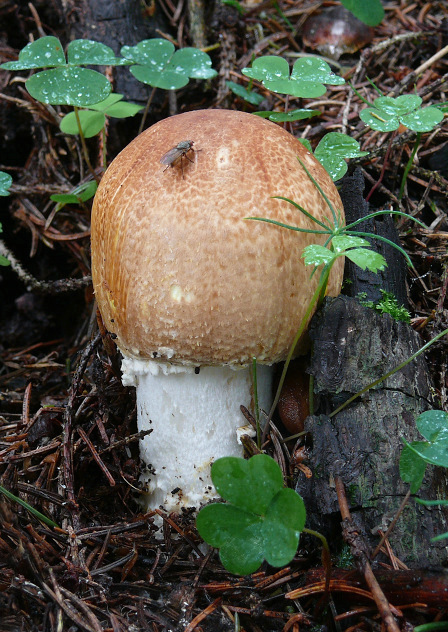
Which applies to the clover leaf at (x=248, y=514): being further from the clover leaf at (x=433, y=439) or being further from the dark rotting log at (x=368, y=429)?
the clover leaf at (x=433, y=439)

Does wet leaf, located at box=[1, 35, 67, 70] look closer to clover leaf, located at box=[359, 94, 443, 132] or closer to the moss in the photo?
clover leaf, located at box=[359, 94, 443, 132]

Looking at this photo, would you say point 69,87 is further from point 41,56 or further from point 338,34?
point 338,34

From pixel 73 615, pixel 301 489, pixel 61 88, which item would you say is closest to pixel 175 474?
pixel 301 489

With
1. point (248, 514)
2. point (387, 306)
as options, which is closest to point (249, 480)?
point (248, 514)

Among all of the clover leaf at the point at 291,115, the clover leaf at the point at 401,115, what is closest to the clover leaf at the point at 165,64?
the clover leaf at the point at 291,115

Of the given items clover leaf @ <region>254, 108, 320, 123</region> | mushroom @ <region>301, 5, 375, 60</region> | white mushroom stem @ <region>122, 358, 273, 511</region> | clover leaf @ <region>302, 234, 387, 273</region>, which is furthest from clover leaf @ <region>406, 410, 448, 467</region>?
mushroom @ <region>301, 5, 375, 60</region>

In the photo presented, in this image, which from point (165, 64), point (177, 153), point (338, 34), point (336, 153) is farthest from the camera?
point (338, 34)
